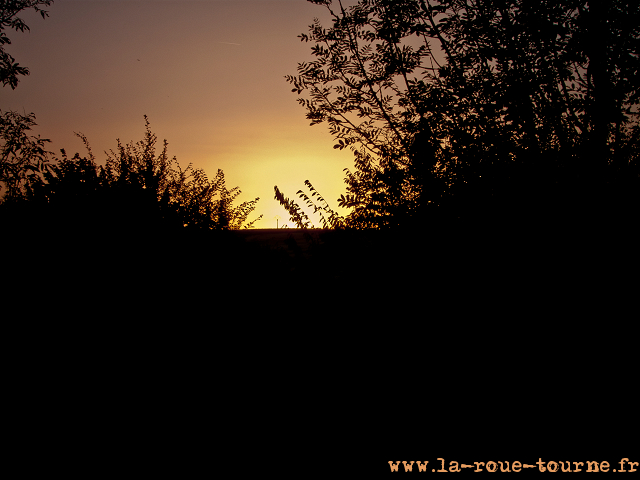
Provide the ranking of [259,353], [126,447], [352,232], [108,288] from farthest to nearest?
[108,288]
[352,232]
[259,353]
[126,447]

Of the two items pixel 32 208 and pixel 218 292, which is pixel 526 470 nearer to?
pixel 218 292

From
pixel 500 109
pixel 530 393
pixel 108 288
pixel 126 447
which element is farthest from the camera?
pixel 500 109

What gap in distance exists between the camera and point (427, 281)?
305 cm

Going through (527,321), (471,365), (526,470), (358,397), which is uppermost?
(527,321)

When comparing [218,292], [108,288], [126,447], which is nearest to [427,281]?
[218,292]

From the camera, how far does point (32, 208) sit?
4754 millimetres

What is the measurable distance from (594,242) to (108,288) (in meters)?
4.43

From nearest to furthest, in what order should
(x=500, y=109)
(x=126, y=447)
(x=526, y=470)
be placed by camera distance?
1. (x=526, y=470)
2. (x=126, y=447)
3. (x=500, y=109)

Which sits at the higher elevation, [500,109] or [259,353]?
[500,109]

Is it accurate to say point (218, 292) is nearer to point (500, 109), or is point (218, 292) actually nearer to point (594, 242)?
point (594, 242)

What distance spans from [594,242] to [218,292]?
3.28 metres

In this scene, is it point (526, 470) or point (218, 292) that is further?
point (218, 292)

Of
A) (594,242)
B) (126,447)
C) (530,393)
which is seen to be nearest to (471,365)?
(530,393)

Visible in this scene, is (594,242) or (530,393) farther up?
(594,242)
